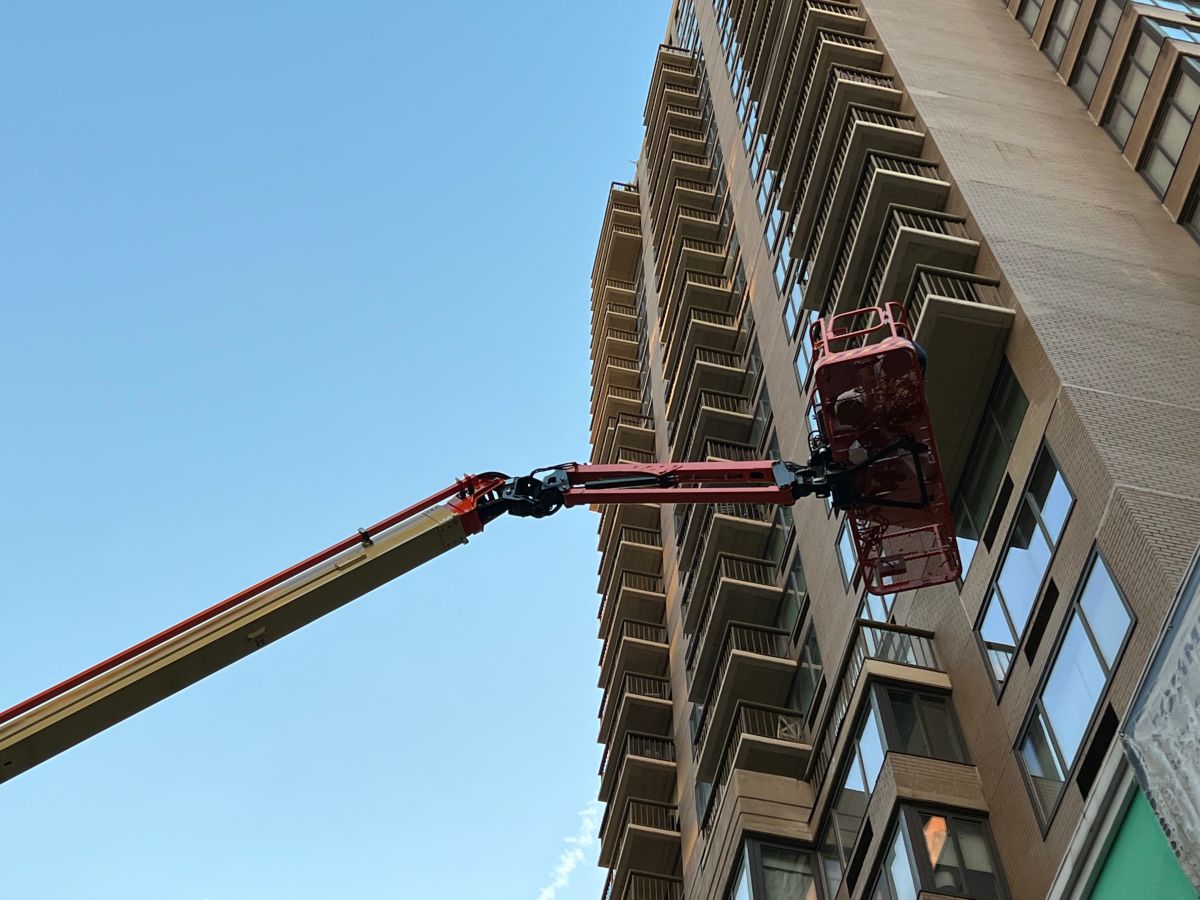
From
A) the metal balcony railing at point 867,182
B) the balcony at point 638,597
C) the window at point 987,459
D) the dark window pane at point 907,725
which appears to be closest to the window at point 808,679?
the dark window pane at point 907,725

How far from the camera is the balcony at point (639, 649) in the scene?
148 feet

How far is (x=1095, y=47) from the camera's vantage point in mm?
35125

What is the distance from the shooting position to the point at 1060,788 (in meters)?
20.8

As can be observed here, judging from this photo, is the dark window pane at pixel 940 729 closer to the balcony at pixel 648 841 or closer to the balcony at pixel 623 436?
the balcony at pixel 648 841

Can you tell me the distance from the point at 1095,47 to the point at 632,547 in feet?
74.3

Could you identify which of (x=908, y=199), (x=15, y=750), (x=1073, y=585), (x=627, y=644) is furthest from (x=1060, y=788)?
(x=627, y=644)

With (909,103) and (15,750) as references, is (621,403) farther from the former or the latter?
(15,750)

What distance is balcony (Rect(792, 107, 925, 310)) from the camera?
102 feet

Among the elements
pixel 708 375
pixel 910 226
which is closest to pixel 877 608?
pixel 910 226

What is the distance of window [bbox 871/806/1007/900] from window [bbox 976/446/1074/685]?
8.57 feet

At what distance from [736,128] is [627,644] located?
1913cm

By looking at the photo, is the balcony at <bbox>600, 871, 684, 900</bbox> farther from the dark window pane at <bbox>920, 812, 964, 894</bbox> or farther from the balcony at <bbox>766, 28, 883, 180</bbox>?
the balcony at <bbox>766, 28, 883, 180</bbox>

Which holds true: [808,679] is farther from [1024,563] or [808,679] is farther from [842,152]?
[842,152]

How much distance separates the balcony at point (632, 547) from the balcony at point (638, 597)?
0.36 m
